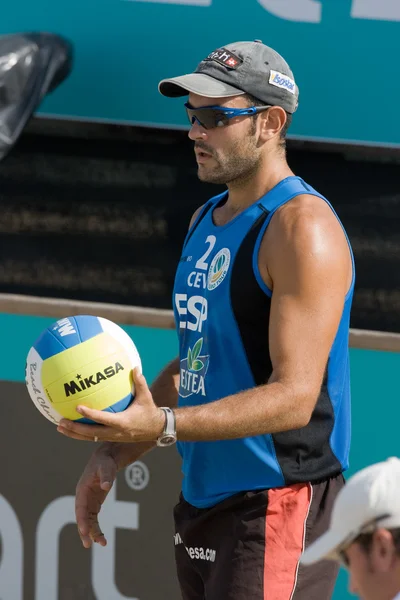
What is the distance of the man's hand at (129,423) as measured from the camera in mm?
2516

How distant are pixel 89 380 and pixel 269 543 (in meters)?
0.65

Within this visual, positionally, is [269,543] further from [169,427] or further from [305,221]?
[305,221]

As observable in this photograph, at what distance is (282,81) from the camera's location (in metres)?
2.98

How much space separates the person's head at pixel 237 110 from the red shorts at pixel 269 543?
873 millimetres

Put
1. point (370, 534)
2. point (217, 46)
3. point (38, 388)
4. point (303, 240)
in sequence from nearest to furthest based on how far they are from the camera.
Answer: point (370, 534) < point (303, 240) < point (38, 388) < point (217, 46)

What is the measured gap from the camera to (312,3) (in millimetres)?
3723

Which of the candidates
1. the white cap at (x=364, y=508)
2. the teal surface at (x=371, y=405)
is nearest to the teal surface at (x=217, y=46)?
the teal surface at (x=371, y=405)

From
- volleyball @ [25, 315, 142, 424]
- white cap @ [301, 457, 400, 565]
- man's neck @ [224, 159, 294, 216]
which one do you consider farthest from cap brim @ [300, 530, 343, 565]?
man's neck @ [224, 159, 294, 216]

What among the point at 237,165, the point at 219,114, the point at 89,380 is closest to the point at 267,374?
the point at 89,380

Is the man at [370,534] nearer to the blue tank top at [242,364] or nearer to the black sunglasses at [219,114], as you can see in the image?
the blue tank top at [242,364]

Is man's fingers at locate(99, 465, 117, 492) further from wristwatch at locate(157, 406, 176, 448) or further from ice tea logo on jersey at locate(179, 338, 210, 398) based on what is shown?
wristwatch at locate(157, 406, 176, 448)

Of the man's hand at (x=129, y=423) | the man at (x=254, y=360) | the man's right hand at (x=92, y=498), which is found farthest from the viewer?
the man's right hand at (x=92, y=498)

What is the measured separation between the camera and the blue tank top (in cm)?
281

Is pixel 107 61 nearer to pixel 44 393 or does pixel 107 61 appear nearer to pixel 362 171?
pixel 362 171
